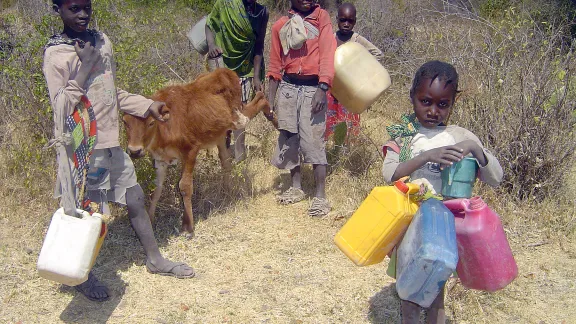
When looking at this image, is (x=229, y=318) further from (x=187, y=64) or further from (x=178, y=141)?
(x=187, y=64)

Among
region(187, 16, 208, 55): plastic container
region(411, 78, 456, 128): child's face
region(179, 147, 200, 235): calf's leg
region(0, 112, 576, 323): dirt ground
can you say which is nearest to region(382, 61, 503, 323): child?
region(411, 78, 456, 128): child's face

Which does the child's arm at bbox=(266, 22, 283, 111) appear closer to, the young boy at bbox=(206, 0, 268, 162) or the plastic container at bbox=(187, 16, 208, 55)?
the young boy at bbox=(206, 0, 268, 162)

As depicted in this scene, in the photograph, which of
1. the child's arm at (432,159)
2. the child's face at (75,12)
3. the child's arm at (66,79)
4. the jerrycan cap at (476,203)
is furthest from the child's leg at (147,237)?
the jerrycan cap at (476,203)

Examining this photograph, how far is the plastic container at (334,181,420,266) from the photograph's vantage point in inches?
94.4

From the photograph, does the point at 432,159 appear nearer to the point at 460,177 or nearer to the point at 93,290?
the point at 460,177

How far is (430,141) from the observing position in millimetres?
2564

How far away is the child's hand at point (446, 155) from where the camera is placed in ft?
7.52

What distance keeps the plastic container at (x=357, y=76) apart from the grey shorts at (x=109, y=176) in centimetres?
200

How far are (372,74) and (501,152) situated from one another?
4.11 ft

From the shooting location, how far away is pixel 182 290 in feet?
11.3

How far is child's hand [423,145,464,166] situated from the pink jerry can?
0.25 metres

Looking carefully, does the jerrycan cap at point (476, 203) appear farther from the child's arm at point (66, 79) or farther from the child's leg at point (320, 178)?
the child's leg at point (320, 178)

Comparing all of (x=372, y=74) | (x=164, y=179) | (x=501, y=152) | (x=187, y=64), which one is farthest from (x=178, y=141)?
(x=187, y=64)

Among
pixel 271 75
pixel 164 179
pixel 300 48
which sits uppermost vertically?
pixel 300 48
